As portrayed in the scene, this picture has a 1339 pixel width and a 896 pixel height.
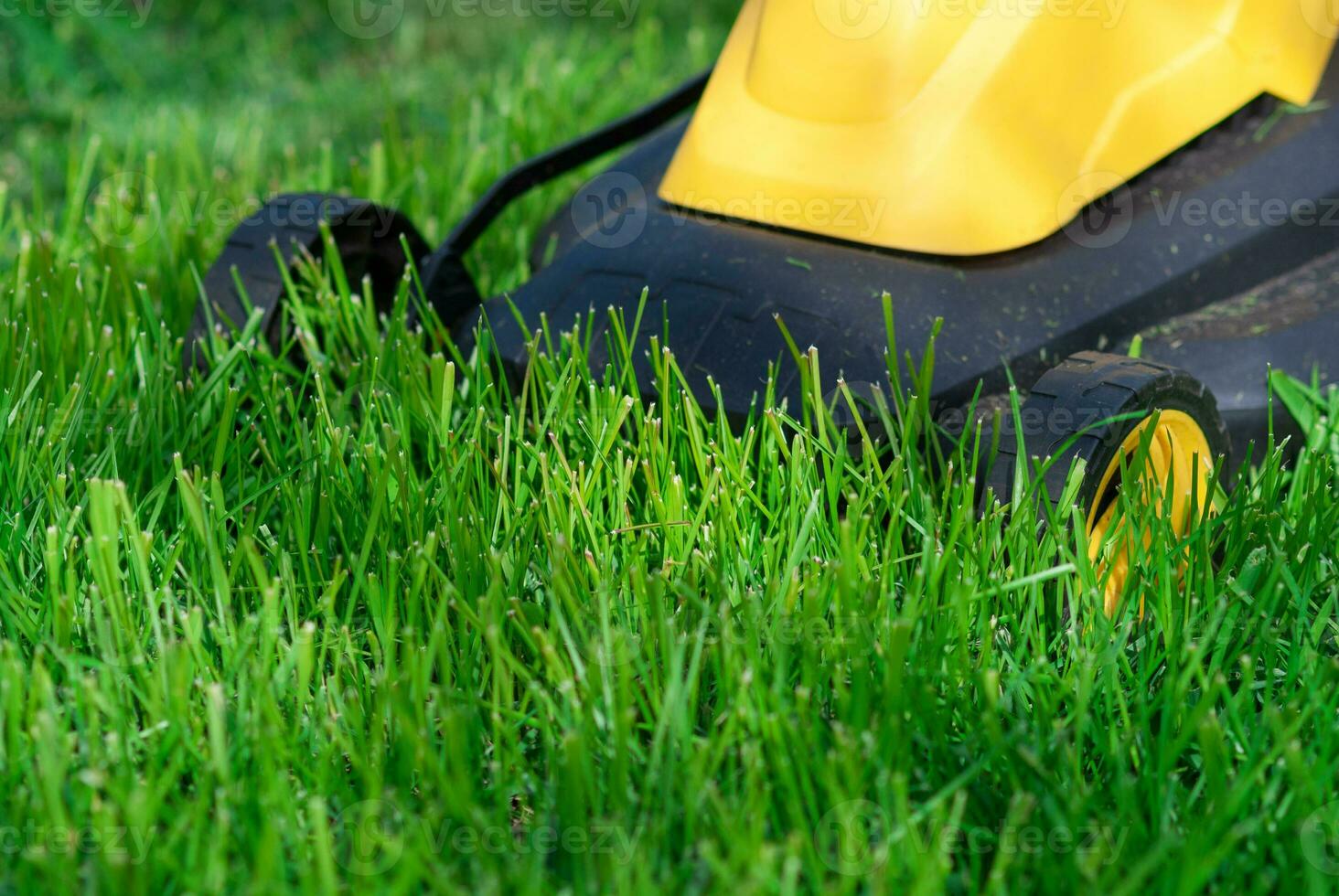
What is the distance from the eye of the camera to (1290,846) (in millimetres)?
882

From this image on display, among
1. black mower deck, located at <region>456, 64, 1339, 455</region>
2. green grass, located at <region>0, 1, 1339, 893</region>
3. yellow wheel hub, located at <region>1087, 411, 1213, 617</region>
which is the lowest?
green grass, located at <region>0, 1, 1339, 893</region>

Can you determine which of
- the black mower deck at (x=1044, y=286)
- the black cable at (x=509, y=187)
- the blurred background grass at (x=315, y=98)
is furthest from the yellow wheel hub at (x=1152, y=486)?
the blurred background grass at (x=315, y=98)

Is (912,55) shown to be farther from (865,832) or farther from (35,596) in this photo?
(35,596)

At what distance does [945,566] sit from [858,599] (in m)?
0.08

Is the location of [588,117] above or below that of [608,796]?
above

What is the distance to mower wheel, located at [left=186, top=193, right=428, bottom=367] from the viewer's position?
1571mm

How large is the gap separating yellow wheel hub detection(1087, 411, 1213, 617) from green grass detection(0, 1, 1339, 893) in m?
0.03

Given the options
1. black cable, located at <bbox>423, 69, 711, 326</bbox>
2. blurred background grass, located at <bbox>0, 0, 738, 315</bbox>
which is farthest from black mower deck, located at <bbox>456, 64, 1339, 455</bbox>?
blurred background grass, located at <bbox>0, 0, 738, 315</bbox>

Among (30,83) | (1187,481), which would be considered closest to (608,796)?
(1187,481)

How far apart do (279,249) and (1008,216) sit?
775 millimetres

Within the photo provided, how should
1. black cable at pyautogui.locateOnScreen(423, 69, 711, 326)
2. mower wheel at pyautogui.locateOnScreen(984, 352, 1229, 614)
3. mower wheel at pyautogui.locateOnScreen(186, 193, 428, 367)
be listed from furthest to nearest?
1. black cable at pyautogui.locateOnScreen(423, 69, 711, 326)
2. mower wheel at pyautogui.locateOnScreen(186, 193, 428, 367)
3. mower wheel at pyautogui.locateOnScreen(984, 352, 1229, 614)

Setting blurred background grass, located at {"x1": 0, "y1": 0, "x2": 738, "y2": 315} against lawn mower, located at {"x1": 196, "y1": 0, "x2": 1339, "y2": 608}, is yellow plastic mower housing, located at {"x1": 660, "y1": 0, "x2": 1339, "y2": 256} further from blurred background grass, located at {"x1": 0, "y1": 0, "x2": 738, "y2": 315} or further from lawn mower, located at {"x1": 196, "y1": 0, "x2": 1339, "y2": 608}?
blurred background grass, located at {"x1": 0, "y1": 0, "x2": 738, "y2": 315}

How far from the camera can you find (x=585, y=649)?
41.8 inches

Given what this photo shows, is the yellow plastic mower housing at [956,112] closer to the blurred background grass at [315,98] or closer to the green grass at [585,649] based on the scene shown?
the green grass at [585,649]
